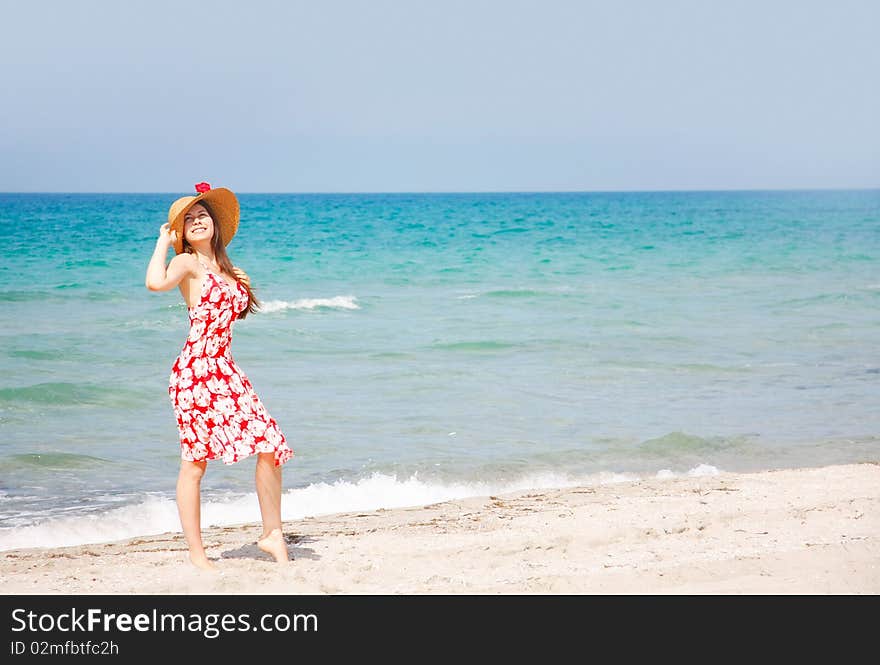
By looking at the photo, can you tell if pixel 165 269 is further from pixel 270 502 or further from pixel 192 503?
pixel 270 502

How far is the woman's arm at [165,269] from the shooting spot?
4.59 metres

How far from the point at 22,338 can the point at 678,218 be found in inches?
2040

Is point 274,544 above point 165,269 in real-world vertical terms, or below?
below

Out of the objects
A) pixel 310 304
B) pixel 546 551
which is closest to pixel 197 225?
pixel 546 551

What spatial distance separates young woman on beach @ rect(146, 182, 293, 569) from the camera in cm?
474

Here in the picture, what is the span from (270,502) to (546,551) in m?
1.34

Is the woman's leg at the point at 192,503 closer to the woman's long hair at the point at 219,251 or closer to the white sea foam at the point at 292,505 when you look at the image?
the woman's long hair at the point at 219,251

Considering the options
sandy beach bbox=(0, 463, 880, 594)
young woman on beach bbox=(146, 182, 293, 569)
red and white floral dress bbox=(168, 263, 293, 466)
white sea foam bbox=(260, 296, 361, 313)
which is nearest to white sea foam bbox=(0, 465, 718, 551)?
sandy beach bbox=(0, 463, 880, 594)

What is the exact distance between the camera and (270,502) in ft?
16.6

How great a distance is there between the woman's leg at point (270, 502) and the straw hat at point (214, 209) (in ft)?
3.38

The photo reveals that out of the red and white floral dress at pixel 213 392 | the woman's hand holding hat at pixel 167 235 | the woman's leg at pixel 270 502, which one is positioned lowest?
the woman's leg at pixel 270 502

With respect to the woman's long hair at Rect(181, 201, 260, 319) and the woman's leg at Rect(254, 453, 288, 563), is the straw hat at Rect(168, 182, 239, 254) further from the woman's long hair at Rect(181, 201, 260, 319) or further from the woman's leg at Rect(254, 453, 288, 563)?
the woman's leg at Rect(254, 453, 288, 563)
